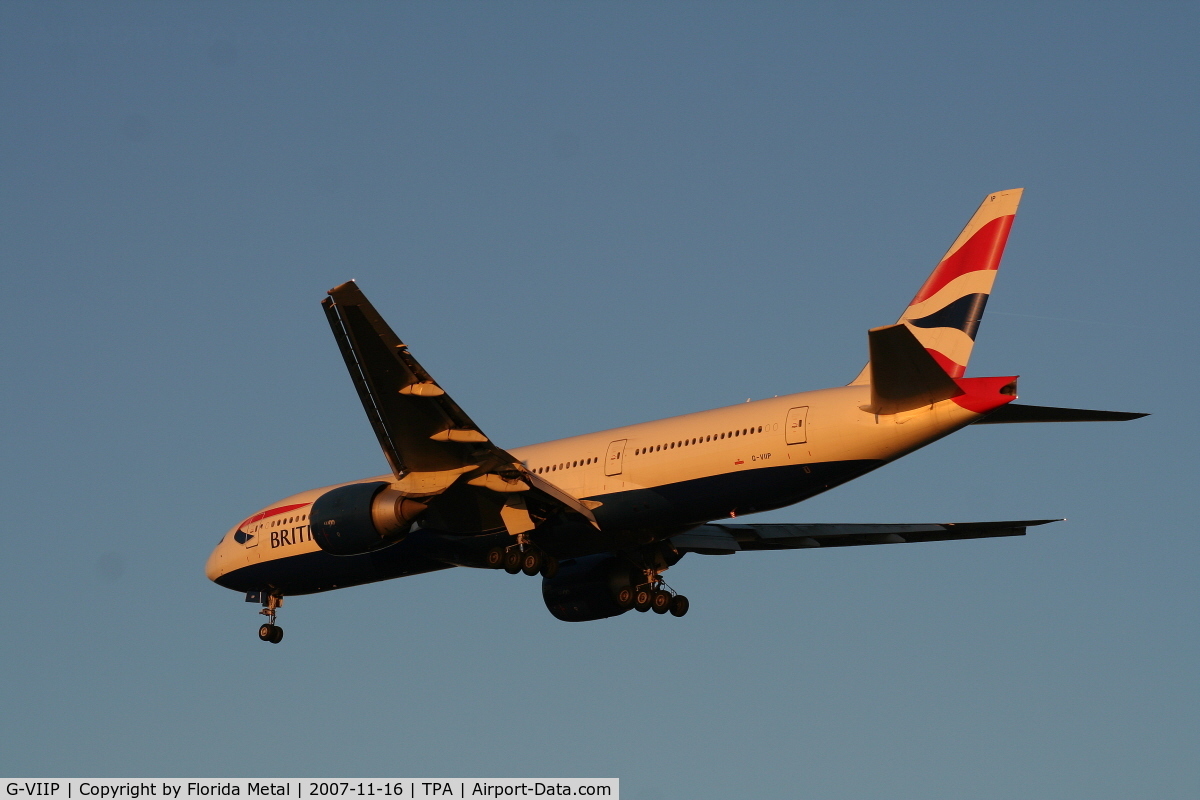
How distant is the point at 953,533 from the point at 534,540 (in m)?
10.4

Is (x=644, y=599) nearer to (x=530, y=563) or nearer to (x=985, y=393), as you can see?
(x=530, y=563)

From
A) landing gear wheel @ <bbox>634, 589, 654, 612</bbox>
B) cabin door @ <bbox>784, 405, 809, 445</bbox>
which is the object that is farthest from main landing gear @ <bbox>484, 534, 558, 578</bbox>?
cabin door @ <bbox>784, 405, 809, 445</bbox>

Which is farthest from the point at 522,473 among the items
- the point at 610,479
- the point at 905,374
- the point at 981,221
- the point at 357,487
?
the point at 981,221

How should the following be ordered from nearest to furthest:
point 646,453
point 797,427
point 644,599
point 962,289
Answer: point 797,427
point 962,289
point 646,453
point 644,599

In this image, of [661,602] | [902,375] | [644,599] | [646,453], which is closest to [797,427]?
[902,375]

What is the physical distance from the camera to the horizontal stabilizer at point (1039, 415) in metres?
26.9

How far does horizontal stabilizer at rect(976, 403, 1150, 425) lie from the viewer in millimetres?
26906

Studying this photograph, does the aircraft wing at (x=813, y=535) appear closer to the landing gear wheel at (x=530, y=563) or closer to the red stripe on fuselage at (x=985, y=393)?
the landing gear wheel at (x=530, y=563)

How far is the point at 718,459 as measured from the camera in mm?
29547

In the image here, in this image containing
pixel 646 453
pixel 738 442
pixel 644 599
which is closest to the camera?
pixel 738 442

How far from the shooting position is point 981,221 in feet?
99.2

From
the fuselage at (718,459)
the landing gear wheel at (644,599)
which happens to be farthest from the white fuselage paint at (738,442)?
the landing gear wheel at (644,599)

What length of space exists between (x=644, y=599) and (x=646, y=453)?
209 inches

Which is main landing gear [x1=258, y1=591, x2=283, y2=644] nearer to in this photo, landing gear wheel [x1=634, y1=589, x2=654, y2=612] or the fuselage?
the fuselage
